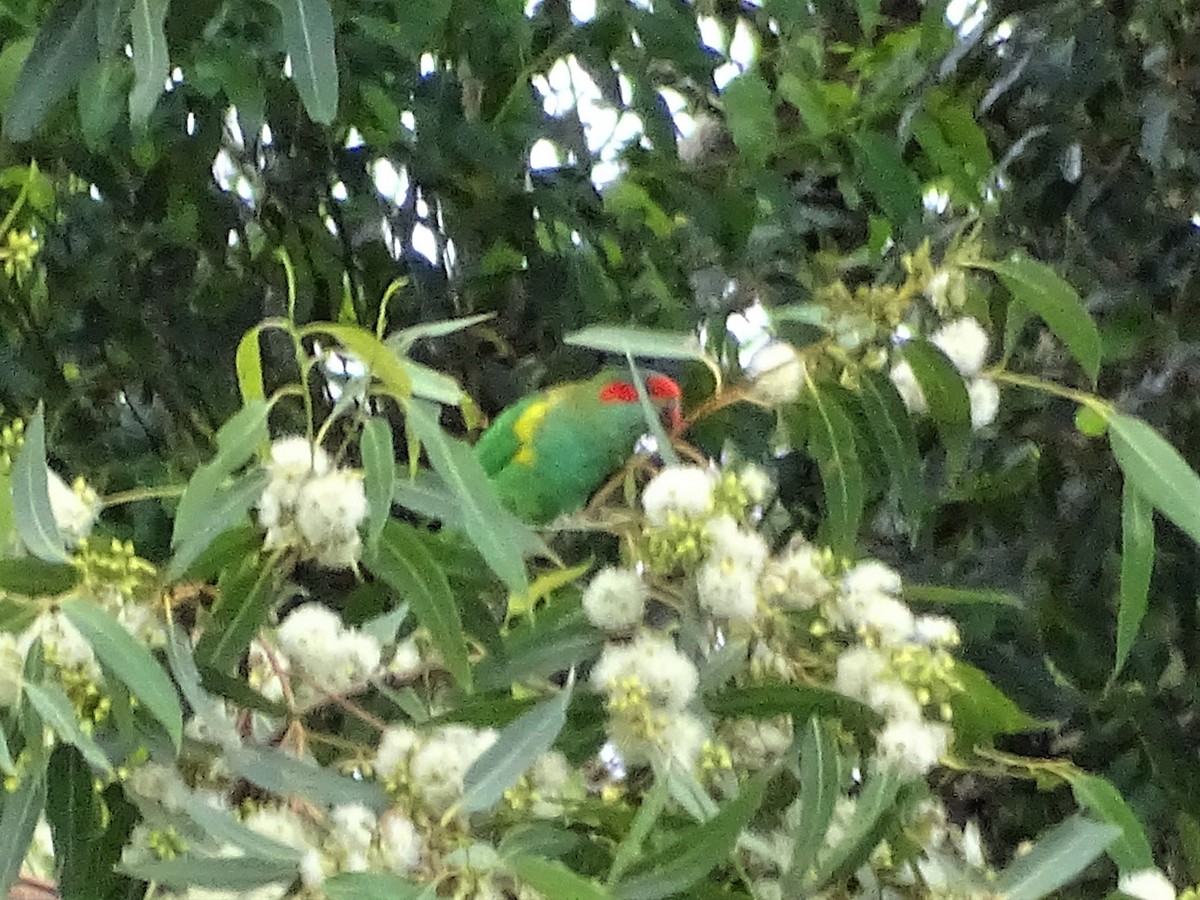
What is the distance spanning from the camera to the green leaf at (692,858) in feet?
1.70

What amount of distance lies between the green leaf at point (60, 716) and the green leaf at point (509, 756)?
0.46ft

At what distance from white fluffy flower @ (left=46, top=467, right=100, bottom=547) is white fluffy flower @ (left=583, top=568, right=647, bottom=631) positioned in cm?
22

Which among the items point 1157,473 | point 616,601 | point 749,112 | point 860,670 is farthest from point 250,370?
point 749,112

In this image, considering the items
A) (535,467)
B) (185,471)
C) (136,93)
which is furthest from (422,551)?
(535,467)

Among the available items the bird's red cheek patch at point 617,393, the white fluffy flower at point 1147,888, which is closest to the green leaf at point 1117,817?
the white fluffy flower at point 1147,888

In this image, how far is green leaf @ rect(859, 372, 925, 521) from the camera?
2.16 ft

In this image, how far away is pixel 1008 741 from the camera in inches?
44.1

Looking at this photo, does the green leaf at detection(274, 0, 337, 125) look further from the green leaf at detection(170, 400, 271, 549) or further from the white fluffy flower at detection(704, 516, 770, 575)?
the white fluffy flower at detection(704, 516, 770, 575)

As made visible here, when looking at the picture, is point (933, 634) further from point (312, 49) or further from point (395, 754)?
point (312, 49)

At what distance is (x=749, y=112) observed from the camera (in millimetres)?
1025

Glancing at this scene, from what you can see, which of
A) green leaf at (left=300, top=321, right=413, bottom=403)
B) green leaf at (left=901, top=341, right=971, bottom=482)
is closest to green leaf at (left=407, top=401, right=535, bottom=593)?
green leaf at (left=300, top=321, right=413, bottom=403)

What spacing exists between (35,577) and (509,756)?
205 mm

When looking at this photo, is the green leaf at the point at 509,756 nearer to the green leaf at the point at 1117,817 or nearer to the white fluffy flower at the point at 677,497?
the white fluffy flower at the point at 677,497

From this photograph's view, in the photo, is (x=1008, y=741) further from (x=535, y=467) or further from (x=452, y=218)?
(x=452, y=218)
